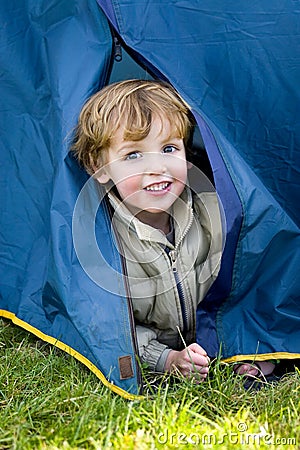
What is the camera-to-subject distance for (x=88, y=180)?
83.7 inches

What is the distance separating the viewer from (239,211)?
198cm

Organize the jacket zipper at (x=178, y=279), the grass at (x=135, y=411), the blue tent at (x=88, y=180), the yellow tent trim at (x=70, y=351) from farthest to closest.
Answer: the jacket zipper at (x=178, y=279) → the blue tent at (x=88, y=180) → the yellow tent trim at (x=70, y=351) → the grass at (x=135, y=411)

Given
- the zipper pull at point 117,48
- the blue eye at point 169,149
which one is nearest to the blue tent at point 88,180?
the zipper pull at point 117,48

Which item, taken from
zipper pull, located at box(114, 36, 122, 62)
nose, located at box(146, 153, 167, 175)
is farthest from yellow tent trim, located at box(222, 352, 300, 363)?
zipper pull, located at box(114, 36, 122, 62)

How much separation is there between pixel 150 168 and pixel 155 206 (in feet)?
0.33

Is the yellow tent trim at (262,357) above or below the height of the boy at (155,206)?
below

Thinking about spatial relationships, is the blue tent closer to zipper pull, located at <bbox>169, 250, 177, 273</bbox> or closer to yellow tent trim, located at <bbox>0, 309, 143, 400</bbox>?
yellow tent trim, located at <bbox>0, 309, 143, 400</bbox>

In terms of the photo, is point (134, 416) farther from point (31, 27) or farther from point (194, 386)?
point (31, 27)

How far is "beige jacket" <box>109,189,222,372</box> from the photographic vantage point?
2111 millimetres

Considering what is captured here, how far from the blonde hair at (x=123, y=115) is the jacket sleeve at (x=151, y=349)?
438mm

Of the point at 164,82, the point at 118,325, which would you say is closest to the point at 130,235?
the point at 118,325

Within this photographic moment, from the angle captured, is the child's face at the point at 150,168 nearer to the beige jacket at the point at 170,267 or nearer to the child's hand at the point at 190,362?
the beige jacket at the point at 170,267

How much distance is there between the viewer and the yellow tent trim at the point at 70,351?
6.22 feet

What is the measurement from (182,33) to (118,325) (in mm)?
792
